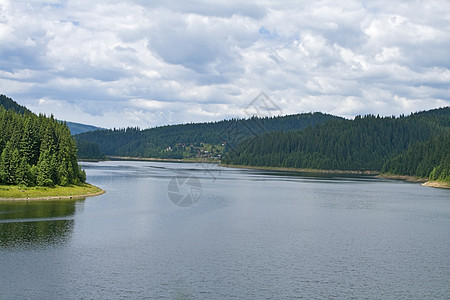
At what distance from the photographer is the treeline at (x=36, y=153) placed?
102m

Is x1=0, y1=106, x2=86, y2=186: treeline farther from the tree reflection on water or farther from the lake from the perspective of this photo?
the lake

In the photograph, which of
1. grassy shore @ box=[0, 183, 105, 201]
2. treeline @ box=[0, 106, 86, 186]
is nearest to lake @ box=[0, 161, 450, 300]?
grassy shore @ box=[0, 183, 105, 201]

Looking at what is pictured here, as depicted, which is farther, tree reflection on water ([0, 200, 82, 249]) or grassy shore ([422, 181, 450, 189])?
grassy shore ([422, 181, 450, 189])

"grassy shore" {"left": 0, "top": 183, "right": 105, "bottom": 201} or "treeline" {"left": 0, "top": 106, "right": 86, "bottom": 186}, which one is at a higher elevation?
"treeline" {"left": 0, "top": 106, "right": 86, "bottom": 186}

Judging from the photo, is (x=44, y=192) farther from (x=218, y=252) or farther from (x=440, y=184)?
(x=440, y=184)

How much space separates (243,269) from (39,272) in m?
20.2

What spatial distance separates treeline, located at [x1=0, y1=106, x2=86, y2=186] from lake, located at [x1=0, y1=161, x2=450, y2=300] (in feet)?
34.3

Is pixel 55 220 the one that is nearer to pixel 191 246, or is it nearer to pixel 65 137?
pixel 191 246

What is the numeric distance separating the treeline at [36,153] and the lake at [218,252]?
10.5 m

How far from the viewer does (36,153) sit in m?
116

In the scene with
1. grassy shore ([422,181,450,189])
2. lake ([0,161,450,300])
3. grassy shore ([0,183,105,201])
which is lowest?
lake ([0,161,450,300])

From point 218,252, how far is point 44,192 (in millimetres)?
58163

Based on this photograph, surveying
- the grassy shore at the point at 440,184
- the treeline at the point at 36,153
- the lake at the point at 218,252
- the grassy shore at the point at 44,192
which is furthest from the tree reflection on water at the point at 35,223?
the grassy shore at the point at 440,184

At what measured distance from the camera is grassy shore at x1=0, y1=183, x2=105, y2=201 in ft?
318
